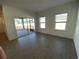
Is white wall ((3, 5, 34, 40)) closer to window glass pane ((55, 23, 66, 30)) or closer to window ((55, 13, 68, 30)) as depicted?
window ((55, 13, 68, 30))

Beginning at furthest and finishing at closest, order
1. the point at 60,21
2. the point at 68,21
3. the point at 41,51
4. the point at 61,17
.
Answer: the point at 60,21 < the point at 61,17 < the point at 68,21 < the point at 41,51

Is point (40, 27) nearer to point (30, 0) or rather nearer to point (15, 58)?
point (30, 0)

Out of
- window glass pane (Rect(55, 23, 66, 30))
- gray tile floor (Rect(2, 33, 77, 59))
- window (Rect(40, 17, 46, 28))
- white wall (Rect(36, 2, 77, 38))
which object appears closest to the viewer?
gray tile floor (Rect(2, 33, 77, 59))

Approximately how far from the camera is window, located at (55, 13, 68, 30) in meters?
4.90

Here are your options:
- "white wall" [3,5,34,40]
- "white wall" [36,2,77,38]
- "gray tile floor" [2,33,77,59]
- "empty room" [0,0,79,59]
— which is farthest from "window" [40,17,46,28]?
"gray tile floor" [2,33,77,59]

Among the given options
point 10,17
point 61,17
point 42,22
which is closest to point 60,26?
point 61,17

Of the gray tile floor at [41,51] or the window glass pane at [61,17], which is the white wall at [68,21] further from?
the gray tile floor at [41,51]

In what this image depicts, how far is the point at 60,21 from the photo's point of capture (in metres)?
5.22

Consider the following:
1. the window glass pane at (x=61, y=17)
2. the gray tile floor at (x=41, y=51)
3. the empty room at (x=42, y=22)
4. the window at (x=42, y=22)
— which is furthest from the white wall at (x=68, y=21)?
the gray tile floor at (x=41, y=51)

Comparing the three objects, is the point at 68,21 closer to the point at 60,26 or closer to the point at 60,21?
the point at 60,21

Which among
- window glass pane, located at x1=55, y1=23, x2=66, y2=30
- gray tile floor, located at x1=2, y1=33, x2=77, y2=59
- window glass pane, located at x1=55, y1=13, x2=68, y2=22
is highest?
window glass pane, located at x1=55, y1=13, x2=68, y2=22

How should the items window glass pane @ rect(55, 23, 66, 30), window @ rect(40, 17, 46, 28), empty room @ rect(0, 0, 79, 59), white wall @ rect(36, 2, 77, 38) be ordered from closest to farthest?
empty room @ rect(0, 0, 79, 59) < white wall @ rect(36, 2, 77, 38) < window glass pane @ rect(55, 23, 66, 30) < window @ rect(40, 17, 46, 28)

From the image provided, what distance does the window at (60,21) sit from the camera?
4.90 meters

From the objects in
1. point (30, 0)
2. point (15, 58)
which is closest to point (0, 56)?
point (15, 58)
